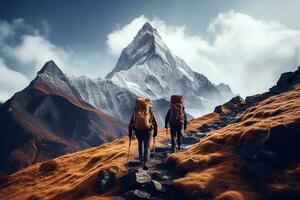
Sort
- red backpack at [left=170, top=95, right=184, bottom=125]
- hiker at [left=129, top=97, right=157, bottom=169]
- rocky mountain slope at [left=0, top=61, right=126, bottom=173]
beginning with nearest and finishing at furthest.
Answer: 1. hiker at [left=129, top=97, right=157, bottom=169]
2. red backpack at [left=170, top=95, right=184, bottom=125]
3. rocky mountain slope at [left=0, top=61, right=126, bottom=173]

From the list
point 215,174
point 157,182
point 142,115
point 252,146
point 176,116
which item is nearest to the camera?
point 157,182

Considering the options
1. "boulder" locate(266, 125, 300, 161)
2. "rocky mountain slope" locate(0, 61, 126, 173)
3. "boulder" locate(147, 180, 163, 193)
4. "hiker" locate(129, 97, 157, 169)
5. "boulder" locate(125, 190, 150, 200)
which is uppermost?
"rocky mountain slope" locate(0, 61, 126, 173)

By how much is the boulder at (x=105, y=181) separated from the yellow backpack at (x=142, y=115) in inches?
143

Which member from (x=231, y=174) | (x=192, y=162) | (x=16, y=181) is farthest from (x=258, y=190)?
(x=16, y=181)

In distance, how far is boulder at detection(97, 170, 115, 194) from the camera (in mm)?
22922

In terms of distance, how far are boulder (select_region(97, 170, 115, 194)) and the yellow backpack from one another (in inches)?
143

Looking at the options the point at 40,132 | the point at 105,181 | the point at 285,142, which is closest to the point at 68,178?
the point at 105,181

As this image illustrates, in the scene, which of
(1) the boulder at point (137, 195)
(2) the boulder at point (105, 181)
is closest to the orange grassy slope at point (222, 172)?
(1) the boulder at point (137, 195)

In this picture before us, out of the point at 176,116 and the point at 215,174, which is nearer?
the point at 215,174

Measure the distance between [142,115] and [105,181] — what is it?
4837mm

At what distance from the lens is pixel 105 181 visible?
2331cm

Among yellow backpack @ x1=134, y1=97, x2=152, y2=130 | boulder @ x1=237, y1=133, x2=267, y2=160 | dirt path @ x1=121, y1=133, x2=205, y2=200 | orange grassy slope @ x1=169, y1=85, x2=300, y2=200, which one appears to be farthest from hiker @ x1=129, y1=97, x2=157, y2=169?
boulder @ x1=237, y1=133, x2=267, y2=160

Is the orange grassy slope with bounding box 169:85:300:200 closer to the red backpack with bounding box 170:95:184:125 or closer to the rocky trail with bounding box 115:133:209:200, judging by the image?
the rocky trail with bounding box 115:133:209:200

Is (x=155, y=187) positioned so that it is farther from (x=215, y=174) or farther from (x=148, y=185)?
(x=215, y=174)
